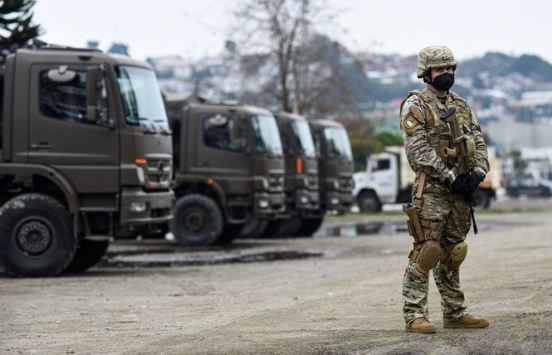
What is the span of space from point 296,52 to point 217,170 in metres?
23.6

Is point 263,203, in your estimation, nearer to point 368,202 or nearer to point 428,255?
point 428,255

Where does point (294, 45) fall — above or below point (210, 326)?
above

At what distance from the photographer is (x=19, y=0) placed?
929 inches

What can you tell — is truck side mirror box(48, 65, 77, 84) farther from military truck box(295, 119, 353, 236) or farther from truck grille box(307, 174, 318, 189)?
military truck box(295, 119, 353, 236)

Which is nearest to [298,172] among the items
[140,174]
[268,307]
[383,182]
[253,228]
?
[253,228]

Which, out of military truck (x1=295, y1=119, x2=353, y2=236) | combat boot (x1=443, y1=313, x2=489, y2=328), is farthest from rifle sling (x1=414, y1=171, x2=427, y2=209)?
military truck (x1=295, y1=119, x2=353, y2=236)

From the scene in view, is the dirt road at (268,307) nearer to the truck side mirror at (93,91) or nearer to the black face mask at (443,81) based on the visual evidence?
the black face mask at (443,81)

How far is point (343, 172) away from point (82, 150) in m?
15.2

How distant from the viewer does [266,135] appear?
26.0 metres

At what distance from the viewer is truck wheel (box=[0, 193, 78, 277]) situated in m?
16.9

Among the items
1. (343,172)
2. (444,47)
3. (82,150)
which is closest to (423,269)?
(444,47)

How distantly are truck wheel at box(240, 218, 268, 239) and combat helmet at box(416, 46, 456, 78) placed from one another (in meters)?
18.6

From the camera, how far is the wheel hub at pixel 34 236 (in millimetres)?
16938

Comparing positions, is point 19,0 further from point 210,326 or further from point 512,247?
point 210,326
